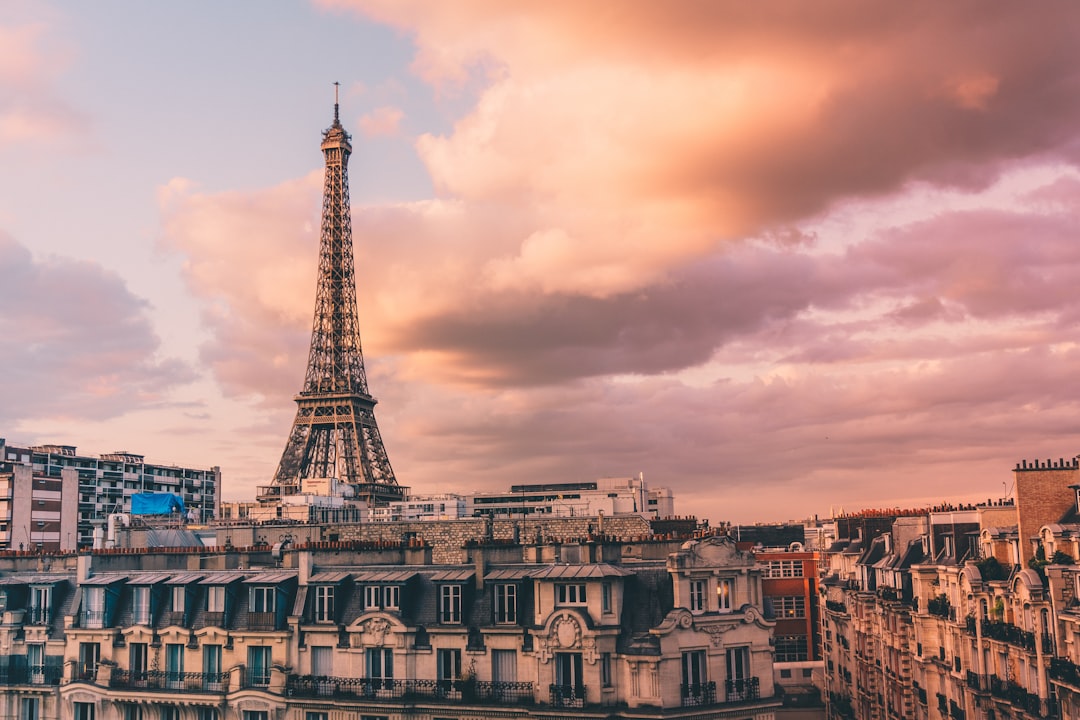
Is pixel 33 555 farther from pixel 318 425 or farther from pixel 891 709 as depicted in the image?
pixel 318 425

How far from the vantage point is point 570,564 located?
48500 mm

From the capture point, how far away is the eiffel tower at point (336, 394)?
506 feet

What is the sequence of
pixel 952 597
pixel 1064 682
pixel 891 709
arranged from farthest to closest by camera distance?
pixel 891 709 < pixel 952 597 < pixel 1064 682

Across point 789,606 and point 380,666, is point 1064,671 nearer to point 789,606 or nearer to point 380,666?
point 380,666

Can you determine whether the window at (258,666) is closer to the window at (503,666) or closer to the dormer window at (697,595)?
the window at (503,666)

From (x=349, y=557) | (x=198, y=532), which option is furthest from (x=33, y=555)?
(x=349, y=557)

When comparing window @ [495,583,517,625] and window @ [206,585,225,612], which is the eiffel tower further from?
window @ [495,583,517,625]

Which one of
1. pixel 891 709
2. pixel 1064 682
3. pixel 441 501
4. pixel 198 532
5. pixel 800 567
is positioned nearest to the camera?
pixel 1064 682

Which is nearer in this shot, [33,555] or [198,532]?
[33,555]

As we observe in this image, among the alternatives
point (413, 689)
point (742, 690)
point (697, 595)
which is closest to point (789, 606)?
point (742, 690)

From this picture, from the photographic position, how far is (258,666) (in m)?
51.8

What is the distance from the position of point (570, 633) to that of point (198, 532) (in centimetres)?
3895

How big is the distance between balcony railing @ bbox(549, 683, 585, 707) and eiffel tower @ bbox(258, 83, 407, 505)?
95.7 metres

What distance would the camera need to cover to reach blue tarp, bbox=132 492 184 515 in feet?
296
